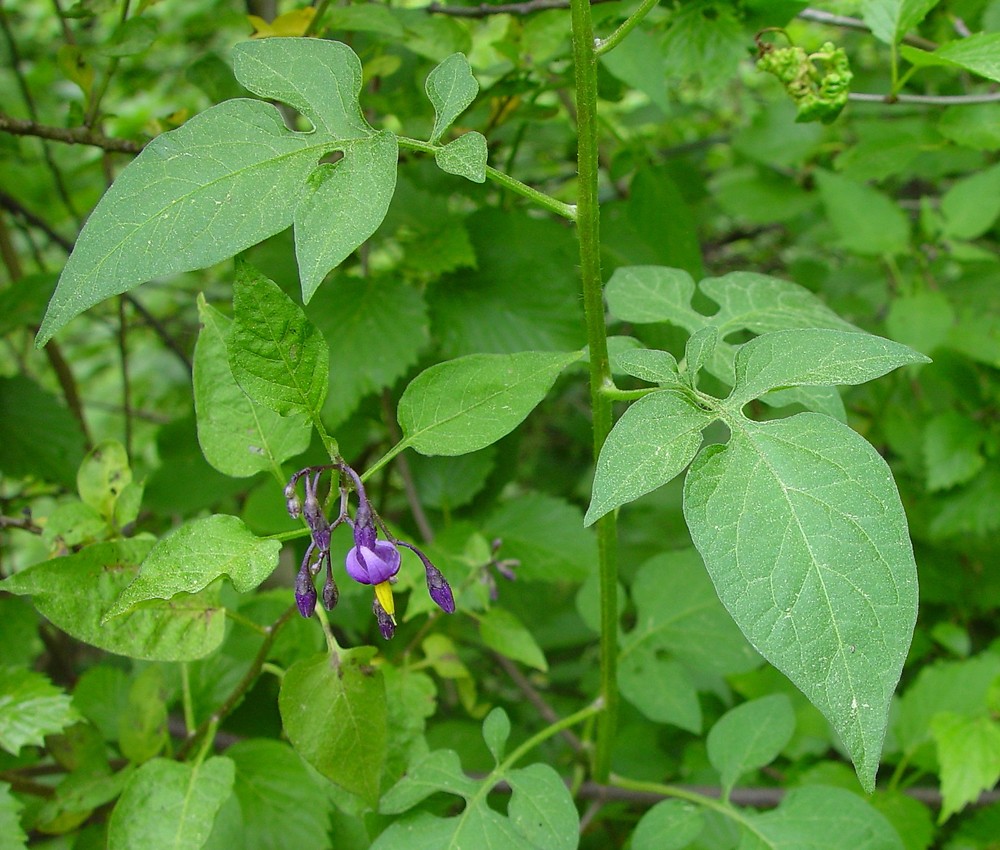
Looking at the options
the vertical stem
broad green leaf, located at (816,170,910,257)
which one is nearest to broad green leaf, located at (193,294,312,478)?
the vertical stem

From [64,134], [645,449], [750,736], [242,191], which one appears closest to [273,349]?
[242,191]

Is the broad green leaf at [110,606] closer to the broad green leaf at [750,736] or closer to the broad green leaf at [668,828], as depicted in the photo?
the broad green leaf at [668,828]

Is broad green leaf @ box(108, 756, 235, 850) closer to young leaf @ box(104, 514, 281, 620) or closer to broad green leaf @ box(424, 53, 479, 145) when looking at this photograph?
young leaf @ box(104, 514, 281, 620)

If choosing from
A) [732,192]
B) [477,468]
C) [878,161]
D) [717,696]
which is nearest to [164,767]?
[477,468]

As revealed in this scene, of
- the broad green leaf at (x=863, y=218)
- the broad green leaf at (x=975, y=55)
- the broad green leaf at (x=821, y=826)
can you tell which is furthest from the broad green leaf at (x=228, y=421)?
the broad green leaf at (x=863, y=218)

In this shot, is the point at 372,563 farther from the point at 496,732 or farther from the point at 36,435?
the point at 36,435

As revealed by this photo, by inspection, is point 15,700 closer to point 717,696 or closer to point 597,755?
point 597,755
